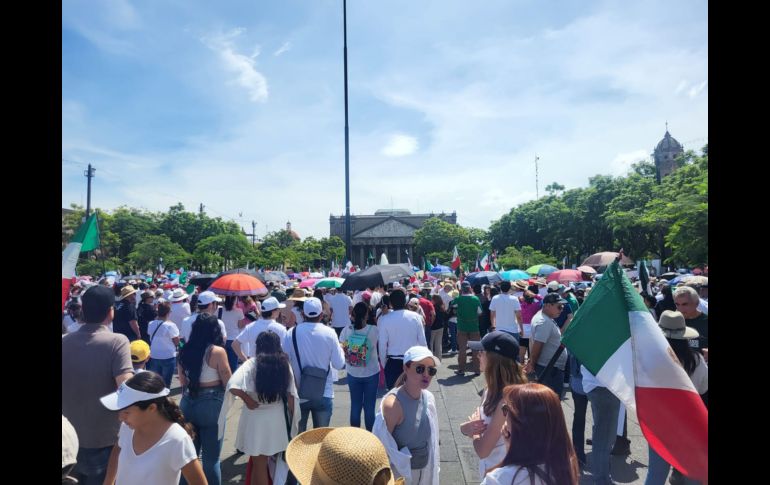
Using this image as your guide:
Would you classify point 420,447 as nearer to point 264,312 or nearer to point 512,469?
A: point 512,469

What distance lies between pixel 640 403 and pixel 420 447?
1.50 metres

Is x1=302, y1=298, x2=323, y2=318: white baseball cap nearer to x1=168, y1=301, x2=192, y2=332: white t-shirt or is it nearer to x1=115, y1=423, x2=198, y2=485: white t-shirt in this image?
x1=115, y1=423, x2=198, y2=485: white t-shirt

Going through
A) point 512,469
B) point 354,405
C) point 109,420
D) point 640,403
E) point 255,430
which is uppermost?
point 640,403

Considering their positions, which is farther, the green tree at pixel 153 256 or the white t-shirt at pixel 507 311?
the green tree at pixel 153 256

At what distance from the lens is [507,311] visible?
8.30m

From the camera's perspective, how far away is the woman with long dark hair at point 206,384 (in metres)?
3.91

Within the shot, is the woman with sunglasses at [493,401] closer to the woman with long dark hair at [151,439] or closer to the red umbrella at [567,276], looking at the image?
the woman with long dark hair at [151,439]

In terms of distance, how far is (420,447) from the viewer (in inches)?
124

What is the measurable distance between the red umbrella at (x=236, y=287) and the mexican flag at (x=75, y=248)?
3.46 m

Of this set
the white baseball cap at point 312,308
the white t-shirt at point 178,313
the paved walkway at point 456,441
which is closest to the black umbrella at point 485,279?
the paved walkway at point 456,441

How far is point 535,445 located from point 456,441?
3882 mm
